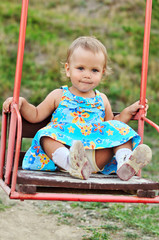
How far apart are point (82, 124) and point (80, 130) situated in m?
0.07

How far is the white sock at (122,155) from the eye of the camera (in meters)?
2.96

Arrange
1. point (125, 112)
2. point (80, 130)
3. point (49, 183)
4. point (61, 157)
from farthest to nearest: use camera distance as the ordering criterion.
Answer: point (125, 112)
point (80, 130)
point (61, 157)
point (49, 183)

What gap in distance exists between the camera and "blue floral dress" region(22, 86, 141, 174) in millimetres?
3105

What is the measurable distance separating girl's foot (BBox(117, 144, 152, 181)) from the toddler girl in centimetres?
3

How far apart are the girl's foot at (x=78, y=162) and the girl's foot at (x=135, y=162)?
250 millimetres

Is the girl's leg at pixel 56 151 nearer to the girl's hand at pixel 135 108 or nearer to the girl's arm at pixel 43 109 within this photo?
the girl's arm at pixel 43 109

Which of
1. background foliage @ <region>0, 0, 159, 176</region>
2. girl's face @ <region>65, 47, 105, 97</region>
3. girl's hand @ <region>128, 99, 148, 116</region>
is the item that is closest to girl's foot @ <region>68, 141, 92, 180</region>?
girl's face @ <region>65, 47, 105, 97</region>

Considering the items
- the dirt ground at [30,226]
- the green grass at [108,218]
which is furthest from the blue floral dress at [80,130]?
the green grass at [108,218]

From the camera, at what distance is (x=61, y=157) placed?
9.50 feet

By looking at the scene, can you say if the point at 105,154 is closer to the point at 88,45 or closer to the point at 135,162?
the point at 135,162

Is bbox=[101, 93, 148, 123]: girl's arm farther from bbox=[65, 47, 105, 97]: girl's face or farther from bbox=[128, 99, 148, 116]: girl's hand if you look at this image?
bbox=[65, 47, 105, 97]: girl's face

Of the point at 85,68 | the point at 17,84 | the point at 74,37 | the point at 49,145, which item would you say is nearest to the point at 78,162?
the point at 49,145

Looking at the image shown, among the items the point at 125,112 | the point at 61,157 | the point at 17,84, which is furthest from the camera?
the point at 125,112

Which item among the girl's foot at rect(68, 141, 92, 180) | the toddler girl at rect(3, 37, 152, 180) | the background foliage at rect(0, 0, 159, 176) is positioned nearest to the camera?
the girl's foot at rect(68, 141, 92, 180)
